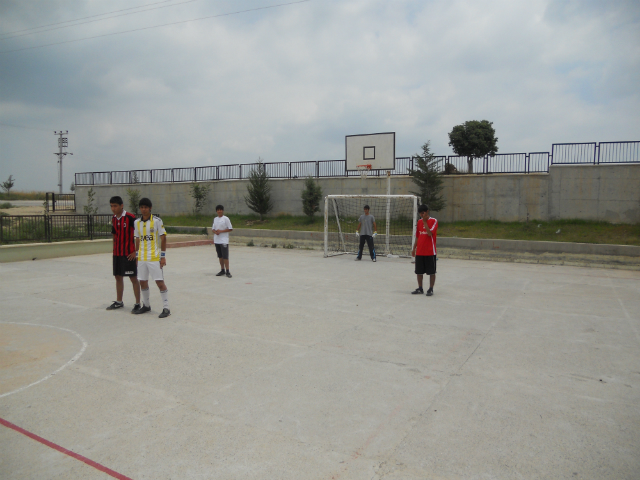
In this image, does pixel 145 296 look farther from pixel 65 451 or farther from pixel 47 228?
pixel 47 228

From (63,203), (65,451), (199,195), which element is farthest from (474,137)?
(63,203)

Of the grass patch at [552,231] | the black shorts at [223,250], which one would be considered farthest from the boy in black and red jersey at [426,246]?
the grass patch at [552,231]

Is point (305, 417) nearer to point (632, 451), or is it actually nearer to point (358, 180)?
point (632, 451)

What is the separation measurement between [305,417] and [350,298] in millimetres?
5254

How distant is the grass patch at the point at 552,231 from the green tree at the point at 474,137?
12353 mm

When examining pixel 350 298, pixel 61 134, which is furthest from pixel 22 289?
pixel 61 134

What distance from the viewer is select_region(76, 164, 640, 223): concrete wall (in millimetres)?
20250

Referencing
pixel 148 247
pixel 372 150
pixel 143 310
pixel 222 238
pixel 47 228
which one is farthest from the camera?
pixel 372 150

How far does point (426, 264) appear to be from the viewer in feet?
31.0

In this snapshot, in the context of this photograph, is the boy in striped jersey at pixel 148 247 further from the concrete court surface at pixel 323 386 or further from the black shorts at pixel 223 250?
the black shorts at pixel 223 250

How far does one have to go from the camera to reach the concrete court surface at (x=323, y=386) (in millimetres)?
3326

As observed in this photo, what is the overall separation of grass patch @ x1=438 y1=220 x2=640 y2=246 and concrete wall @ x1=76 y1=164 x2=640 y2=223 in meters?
0.57

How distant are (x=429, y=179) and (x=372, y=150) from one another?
5442 millimetres

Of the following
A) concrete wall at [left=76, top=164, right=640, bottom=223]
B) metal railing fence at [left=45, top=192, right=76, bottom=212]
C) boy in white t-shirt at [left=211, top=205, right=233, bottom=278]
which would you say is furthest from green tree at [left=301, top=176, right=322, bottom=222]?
metal railing fence at [left=45, top=192, right=76, bottom=212]
